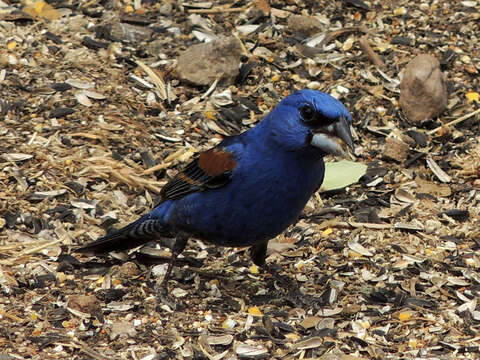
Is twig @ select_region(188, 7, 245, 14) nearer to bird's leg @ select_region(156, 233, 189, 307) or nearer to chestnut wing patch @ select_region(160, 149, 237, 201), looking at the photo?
chestnut wing patch @ select_region(160, 149, 237, 201)

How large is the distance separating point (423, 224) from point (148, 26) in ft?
8.71

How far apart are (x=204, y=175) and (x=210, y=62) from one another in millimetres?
1976

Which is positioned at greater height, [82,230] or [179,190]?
[179,190]

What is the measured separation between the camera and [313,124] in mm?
4234

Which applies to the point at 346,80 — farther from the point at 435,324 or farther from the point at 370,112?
the point at 435,324

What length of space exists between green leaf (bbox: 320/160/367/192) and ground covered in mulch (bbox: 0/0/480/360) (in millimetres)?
96

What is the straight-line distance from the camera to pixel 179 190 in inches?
193

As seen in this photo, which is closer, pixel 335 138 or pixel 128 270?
pixel 335 138

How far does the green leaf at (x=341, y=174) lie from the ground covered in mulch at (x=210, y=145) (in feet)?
0.32

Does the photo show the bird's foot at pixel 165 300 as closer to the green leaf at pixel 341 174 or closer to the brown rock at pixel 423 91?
the green leaf at pixel 341 174

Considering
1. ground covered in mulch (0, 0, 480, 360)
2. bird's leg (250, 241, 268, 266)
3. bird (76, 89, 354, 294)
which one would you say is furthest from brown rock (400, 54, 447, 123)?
bird (76, 89, 354, 294)

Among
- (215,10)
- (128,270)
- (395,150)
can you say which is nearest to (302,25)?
(215,10)

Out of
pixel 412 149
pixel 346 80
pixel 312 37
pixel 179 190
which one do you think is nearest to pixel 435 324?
pixel 179 190

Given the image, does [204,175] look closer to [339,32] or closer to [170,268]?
[170,268]
